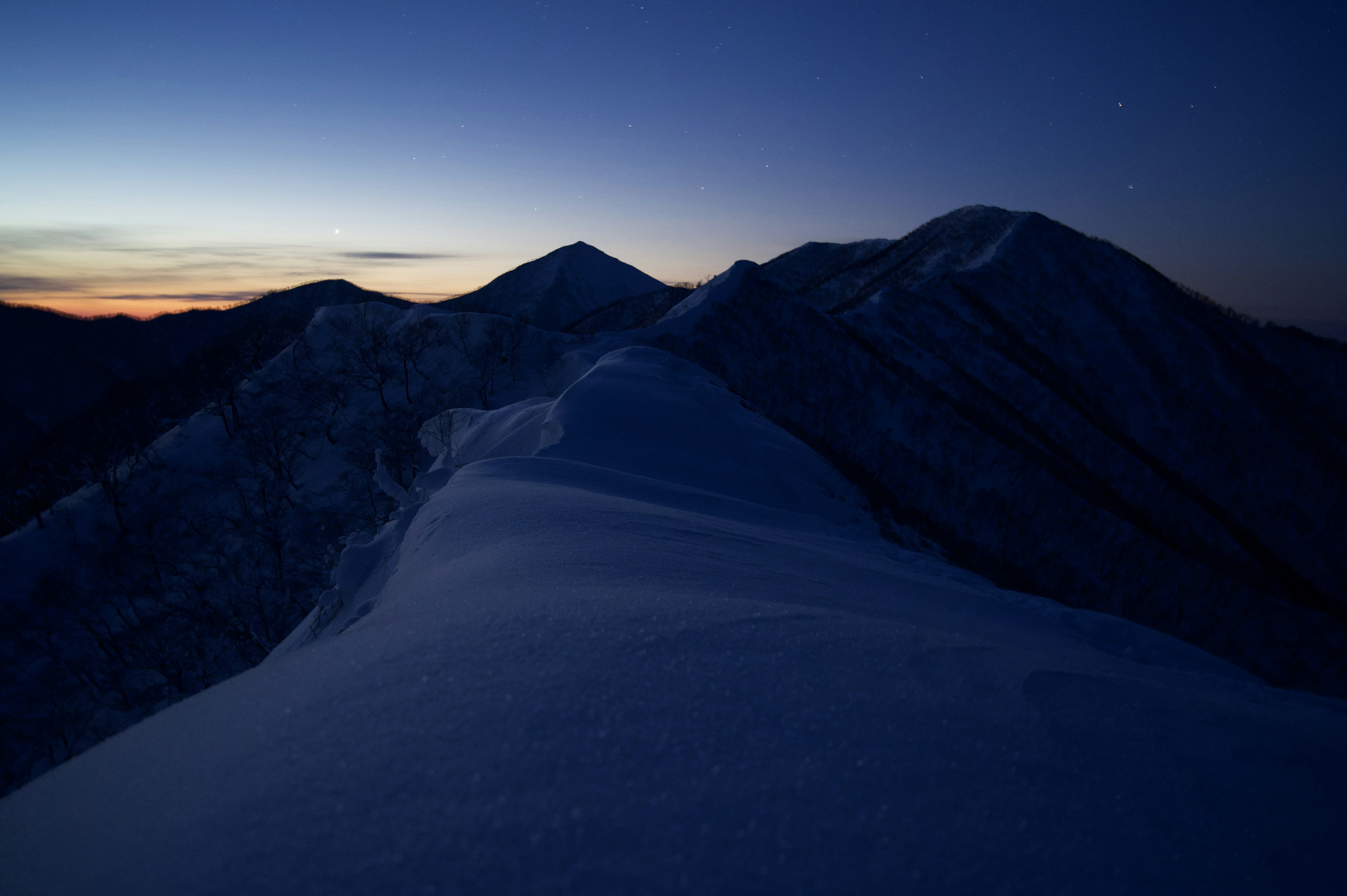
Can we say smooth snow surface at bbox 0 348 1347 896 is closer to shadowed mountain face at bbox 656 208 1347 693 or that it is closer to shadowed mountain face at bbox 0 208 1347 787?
shadowed mountain face at bbox 0 208 1347 787

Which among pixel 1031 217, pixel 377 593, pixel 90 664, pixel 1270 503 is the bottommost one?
pixel 90 664

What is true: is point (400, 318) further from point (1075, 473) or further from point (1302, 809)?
point (1075, 473)

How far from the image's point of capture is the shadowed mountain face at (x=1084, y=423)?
35.9m

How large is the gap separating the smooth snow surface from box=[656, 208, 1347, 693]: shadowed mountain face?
3376 cm

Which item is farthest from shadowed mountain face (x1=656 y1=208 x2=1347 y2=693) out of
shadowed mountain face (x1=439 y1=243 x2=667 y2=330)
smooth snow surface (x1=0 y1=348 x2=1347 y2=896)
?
shadowed mountain face (x1=439 y1=243 x2=667 y2=330)

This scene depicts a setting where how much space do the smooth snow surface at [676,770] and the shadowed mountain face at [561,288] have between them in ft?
407

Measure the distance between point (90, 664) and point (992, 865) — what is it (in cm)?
3392

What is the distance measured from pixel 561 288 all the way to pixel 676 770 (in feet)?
457

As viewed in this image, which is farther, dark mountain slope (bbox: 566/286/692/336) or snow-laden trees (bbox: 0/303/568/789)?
dark mountain slope (bbox: 566/286/692/336)

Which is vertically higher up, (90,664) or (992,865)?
(992,865)

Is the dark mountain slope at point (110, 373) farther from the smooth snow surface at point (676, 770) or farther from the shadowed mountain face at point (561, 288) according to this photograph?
the smooth snow surface at point (676, 770)

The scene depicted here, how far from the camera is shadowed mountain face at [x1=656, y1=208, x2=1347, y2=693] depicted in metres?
35.9

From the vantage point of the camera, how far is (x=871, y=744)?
2.94 meters

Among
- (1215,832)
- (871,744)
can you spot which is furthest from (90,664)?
(1215,832)
